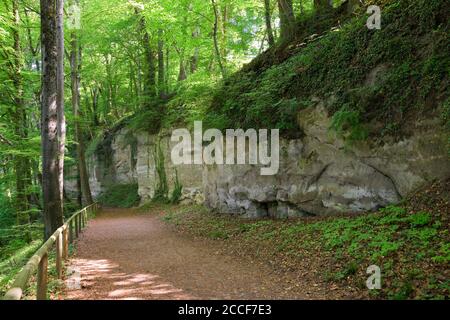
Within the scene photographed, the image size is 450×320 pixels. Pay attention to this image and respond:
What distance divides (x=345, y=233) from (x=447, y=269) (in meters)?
2.54

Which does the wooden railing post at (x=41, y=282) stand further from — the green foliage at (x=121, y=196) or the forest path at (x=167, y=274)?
the green foliage at (x=121, y=196)

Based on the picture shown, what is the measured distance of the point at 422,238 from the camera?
6191 millimetres

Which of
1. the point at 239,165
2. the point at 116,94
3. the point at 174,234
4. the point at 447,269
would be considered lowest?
the point at 174,234

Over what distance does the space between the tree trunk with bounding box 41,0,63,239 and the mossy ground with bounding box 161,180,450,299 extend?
4868 millimetres

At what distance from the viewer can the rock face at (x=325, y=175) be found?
800cm

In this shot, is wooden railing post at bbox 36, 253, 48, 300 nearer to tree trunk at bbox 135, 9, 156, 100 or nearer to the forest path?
the forest path

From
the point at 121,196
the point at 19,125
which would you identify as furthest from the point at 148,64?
the point at 19,125

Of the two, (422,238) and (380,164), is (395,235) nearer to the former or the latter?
(422,238)

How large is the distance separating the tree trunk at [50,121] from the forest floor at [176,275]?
1323 millimetres

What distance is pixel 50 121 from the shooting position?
33.3 ft

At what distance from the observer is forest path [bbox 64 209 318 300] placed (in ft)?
20.6

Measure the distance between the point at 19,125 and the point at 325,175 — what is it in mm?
13554

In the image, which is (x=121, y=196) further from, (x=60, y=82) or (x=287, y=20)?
(x=287, y=20)
